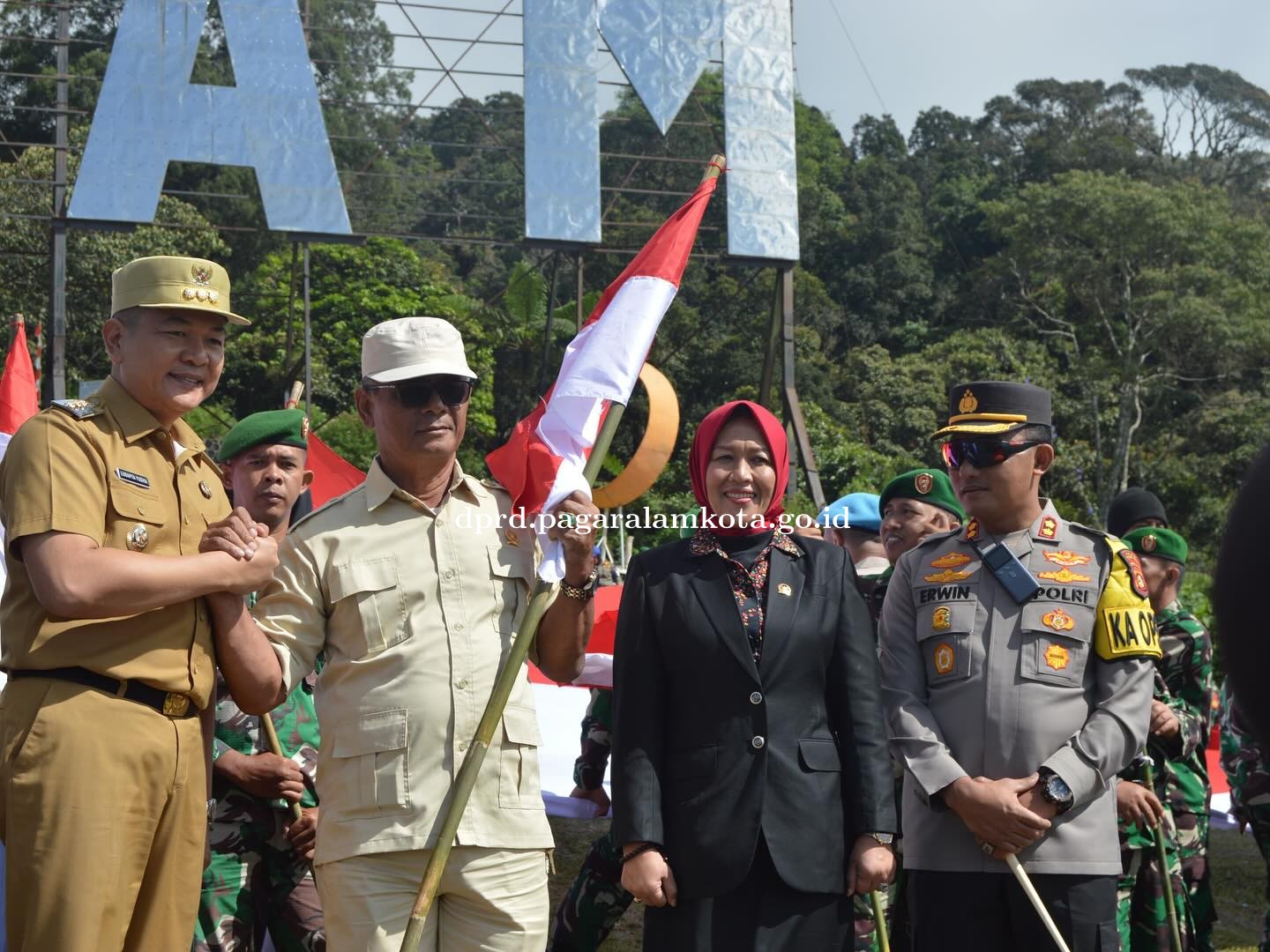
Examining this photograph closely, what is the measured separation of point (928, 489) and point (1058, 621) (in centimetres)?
169

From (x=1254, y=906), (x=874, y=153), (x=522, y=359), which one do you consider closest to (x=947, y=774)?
(x=1254, y=906)

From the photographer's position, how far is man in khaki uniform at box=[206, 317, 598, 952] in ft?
9.81

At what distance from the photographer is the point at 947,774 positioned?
3.60 meters

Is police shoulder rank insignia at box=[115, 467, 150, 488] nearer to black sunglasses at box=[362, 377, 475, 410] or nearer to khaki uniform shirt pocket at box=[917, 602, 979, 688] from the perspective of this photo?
black sunglasses at box=[362, 377, 475, 410]

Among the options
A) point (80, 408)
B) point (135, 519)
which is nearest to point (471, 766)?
point (135, 519)

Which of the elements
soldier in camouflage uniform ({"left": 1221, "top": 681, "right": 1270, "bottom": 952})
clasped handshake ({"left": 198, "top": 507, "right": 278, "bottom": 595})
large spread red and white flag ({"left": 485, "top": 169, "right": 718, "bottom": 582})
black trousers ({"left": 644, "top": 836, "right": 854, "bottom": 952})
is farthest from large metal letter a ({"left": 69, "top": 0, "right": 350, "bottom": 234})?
black trousers ({"left": 644, "top": 836, "right": 854, "bottom": 952})

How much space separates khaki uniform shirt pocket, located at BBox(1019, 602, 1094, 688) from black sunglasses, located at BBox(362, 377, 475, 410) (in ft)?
5.31

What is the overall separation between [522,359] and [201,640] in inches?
1115

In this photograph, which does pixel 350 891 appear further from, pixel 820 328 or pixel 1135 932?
pixel 820 328

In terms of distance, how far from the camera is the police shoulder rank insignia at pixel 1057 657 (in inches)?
146

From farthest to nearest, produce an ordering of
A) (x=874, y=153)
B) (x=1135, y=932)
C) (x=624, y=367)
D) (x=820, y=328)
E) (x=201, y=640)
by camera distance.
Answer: (x=874, y=153) < (x=820, y=328) < (x=1135, y=932) < (x=624, y=367) < (x=201, y=640)

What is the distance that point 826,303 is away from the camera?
41906 millimetres

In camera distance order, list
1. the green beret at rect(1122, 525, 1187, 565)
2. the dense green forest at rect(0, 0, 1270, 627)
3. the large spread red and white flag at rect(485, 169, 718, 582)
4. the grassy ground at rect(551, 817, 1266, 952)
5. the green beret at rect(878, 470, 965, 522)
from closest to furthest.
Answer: the large spread red and white flag at rect(485, 169, 718, 582) → the green beret at rect(878, 470, 965, 522) → the green beret at rect(1122, 525, 1187, 565) → the grassy ground at rect(551, 817, 1266, 952) → the dense green forest at rect(0, 0, 1270, 627)

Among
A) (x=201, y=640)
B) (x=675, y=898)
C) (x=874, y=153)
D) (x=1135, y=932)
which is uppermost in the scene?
(x=874, y=153)
